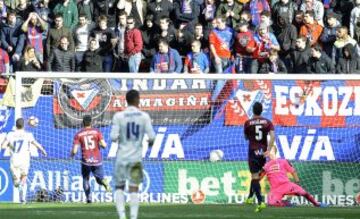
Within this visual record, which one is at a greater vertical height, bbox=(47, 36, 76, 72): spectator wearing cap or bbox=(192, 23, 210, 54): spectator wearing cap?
bbox=(192, 23, 210, 54): spectator wearing cap

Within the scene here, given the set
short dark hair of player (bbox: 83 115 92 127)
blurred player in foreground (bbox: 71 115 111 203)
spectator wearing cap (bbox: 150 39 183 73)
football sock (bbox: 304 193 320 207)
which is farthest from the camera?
spectator wearing cap (bbox: 150 39 183 73)

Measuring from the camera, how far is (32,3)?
30.2 meters

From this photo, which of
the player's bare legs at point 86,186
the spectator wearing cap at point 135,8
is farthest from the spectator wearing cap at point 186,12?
the player's bare legs at point 86,186

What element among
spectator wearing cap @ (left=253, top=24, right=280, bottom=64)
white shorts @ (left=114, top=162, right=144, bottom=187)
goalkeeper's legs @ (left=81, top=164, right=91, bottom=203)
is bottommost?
goalkeeper's legs @ (left=81, top=164, right=91, bottom=203)

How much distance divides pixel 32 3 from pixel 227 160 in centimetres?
736

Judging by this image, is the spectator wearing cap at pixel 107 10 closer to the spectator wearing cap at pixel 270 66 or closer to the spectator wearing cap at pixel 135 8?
the spectator wearing cap at pixel 135 8

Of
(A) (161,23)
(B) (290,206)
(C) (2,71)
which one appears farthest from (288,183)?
(C) (2,71)

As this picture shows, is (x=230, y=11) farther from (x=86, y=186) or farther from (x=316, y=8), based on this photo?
(x=86, y=186)

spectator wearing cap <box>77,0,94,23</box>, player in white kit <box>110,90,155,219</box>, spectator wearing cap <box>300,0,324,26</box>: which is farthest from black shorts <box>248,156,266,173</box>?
spectator wearing cap <box>77,0,94,23</box>

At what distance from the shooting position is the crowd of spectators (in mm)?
27781

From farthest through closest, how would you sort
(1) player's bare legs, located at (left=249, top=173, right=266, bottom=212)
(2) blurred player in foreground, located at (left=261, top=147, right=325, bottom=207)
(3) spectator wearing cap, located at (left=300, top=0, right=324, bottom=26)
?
1. (3) spectator wearing cap, located at (left=300, top=0, right=324, bottom=26)
2. (2) blurred player in foreground, located at (left=261, top=147, right=325, bottom=207)
3. (1) player's bare legs, located at (left=249, top=173, right=266, bottom=212)

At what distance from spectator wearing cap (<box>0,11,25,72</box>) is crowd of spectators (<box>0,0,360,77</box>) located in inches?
1.0

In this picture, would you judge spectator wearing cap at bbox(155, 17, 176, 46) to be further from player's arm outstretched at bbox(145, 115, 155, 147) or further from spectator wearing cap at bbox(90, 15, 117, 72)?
player's arm outstretched at bbox(145, 115, 155, 147)

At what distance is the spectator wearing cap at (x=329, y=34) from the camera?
92.5ft
